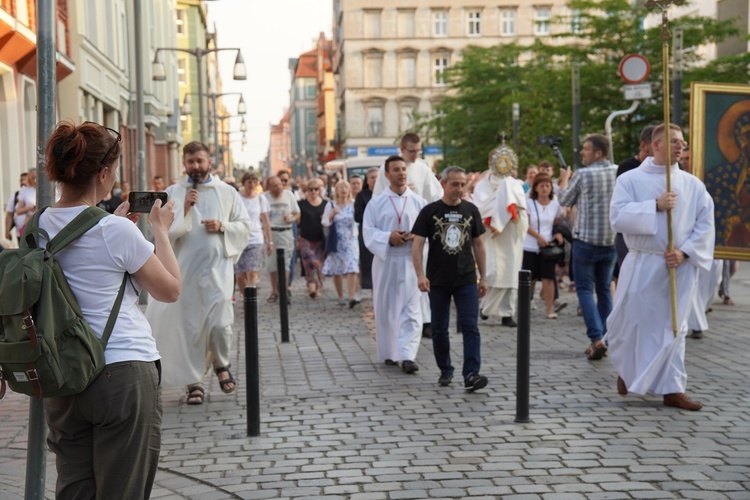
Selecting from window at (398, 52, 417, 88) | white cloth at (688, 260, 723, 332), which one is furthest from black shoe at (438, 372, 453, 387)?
window at (398, 52, 417, 88)

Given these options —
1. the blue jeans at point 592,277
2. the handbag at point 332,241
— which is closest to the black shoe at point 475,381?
the blue jeans at point 592,277

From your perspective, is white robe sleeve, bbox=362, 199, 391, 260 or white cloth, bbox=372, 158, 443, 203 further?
white cloth, bbox=372, 158, 443, 203

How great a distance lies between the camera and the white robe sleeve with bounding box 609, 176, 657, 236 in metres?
7.93

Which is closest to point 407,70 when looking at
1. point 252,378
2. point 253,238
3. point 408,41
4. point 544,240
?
point 408,41

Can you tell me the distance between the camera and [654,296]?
26.3 feet

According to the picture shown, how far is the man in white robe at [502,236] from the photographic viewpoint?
1334 centimetres

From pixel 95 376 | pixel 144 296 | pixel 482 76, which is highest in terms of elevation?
pixel 482 76

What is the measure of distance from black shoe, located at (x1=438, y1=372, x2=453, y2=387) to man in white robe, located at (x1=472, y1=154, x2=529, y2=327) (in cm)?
426

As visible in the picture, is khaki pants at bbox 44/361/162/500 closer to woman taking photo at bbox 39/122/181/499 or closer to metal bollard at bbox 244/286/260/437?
woman taking photo at bbox 39/122/181/499

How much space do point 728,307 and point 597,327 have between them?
477 centimetres

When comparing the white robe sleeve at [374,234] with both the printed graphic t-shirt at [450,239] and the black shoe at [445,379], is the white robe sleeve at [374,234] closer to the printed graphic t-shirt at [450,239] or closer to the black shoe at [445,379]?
the printed graphic t-shirt at [450,239]

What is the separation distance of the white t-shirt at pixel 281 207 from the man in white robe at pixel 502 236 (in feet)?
13.1

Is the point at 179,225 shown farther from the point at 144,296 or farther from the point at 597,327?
the point at 144,296

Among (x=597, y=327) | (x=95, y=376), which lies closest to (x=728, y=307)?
(x=597, y=327)
